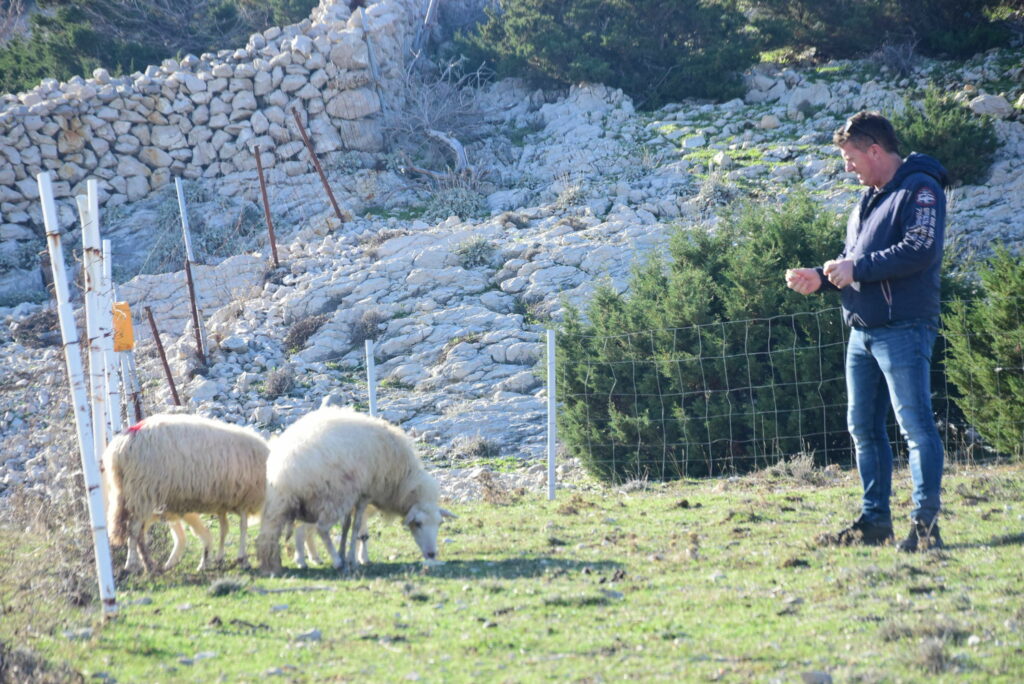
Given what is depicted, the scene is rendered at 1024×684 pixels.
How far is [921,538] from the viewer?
5.86 meters

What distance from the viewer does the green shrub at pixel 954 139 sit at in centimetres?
1966

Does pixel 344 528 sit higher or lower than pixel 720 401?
lower

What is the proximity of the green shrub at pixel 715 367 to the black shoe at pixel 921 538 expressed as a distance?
526 centimetres

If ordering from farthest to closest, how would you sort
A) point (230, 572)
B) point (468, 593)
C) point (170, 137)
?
point (170, 137), point (230, 572), point (468, 593)

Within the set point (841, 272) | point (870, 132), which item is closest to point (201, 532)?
point (841, 272)

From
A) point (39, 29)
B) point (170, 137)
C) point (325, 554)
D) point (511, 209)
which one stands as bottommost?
point (325, 554)

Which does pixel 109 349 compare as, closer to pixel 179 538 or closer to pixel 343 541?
pixel 179 538

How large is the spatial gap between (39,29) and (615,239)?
22.1 metres

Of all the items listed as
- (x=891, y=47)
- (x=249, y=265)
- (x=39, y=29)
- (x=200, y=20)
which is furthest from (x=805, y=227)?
(x=39, y=29)

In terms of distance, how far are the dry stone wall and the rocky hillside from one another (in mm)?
1103

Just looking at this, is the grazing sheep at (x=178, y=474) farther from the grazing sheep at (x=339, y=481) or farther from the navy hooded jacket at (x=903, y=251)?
the navy hooded jacket at (x=903, y=251)

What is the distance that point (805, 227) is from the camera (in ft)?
42.5

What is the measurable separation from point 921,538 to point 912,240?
1.65 m

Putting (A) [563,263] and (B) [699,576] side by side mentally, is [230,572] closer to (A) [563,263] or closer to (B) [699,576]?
(B) [699,576]
